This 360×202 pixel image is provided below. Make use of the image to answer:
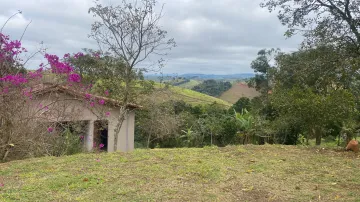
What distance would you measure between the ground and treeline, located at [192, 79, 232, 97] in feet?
98.4

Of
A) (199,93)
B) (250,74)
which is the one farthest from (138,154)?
(199,93)

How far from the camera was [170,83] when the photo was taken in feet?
45.7

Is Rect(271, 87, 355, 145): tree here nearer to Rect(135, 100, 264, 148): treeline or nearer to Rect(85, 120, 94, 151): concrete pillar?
Rect(135, 100, 264, 148): treeline

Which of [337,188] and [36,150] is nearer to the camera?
[337,188]

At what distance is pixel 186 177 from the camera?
201 inches

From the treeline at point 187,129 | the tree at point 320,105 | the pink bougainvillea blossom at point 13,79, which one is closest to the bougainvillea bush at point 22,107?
the pink bougainvillea blossom at point 13,79

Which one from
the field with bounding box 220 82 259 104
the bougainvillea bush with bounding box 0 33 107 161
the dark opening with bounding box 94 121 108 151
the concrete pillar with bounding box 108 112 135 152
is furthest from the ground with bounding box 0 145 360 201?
the field with bounding box 220 82 259 104

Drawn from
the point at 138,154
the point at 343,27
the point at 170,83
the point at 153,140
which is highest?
the point at 343,27

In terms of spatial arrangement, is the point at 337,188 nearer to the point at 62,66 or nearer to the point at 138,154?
the point at 138,154

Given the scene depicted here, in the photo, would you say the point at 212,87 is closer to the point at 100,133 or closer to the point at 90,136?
the point at 100,133

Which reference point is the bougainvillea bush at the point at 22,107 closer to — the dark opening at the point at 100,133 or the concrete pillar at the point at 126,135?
the dark opening at the point at 100,133

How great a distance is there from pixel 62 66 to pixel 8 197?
441 cm

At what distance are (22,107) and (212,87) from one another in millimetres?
34505

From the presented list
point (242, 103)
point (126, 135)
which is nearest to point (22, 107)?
point (126, 135)
